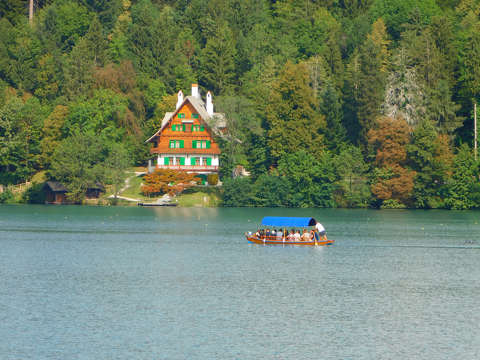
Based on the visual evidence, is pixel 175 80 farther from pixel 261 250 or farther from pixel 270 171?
pixel 261 250

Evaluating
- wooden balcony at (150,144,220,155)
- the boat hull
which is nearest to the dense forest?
→ wooden balcony at (150,144,220,155)

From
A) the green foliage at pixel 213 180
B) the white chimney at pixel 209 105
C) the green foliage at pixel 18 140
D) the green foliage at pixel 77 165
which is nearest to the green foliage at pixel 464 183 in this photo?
the green foliage at pixel 213 180

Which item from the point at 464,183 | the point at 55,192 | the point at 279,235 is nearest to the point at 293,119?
the point at 464,183

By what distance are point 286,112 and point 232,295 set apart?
10063 cm

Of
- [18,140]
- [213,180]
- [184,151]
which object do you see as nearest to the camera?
[213,180]

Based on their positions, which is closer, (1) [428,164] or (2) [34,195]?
(1) [428,164]

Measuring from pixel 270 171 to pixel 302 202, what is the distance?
29.7 ft

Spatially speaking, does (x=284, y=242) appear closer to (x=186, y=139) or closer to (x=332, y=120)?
(x=332, y=120)

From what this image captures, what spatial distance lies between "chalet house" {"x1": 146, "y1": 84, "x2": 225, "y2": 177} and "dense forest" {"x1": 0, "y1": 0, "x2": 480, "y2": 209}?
449 centimetres

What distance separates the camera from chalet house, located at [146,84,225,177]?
544 feet

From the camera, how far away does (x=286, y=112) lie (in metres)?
155

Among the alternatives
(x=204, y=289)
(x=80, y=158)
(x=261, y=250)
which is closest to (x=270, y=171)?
(x=80, y=158)

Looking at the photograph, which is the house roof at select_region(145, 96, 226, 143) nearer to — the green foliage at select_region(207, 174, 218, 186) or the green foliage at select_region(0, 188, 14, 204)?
the green foliage at select_region(207, 174, 218, 186)

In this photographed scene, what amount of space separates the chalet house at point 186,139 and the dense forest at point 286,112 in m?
4.49
